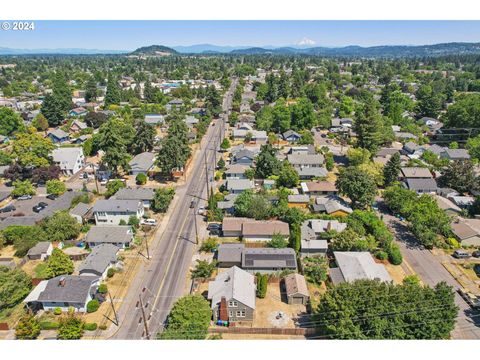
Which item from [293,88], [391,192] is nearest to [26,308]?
[391,192]

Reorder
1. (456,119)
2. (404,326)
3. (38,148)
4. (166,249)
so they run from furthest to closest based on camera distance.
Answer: (456,119), (38,148), (166,249), (404,326)

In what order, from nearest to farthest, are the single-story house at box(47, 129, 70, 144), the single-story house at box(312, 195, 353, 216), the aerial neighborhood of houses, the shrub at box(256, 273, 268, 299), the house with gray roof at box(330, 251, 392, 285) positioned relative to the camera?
the aerial neighborhood of houses, the shrub at box(256, 273, 268, 299), the house with gray roof at box(330, 251, 392, 285), the single-story house at box(312, 195, 353, 216), the single-story house at box(47, 129, 70, 144)

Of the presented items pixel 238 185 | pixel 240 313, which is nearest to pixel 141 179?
pixel 238 185

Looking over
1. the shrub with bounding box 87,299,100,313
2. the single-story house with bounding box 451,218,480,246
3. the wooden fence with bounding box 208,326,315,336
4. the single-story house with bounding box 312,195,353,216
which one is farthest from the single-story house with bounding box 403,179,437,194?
the shrub with bounding box 87,299,100,313

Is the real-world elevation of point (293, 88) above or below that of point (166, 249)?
above

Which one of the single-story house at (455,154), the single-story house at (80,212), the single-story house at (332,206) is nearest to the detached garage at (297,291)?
the single-story house at (332,206)

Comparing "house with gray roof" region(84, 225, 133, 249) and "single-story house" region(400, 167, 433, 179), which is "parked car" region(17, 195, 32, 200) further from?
"single-story house" region(400, 167, 433, 179)

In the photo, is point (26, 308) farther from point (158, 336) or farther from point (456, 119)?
point (456, 119)
